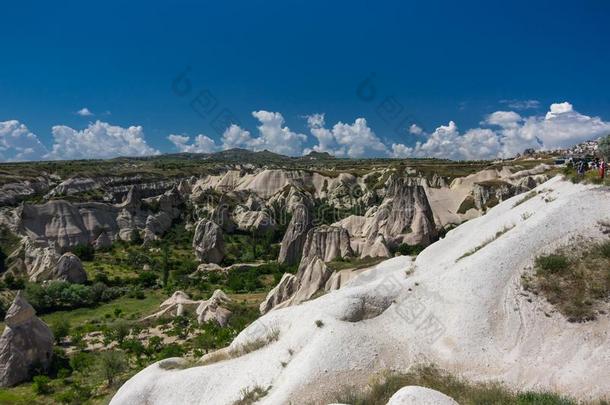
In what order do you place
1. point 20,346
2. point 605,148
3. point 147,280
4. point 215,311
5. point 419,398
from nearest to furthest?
point 419,398 → point 605,148 → point 20,346 → point 215,311 → point 147,280

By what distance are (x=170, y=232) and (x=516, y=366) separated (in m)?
62.2

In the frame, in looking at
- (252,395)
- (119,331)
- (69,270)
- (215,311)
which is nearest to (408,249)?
(215,311)

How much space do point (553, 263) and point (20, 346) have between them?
81.3 ft

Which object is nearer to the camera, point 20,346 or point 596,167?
point 596,167

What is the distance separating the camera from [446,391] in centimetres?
862

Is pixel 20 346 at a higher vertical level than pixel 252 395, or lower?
lower

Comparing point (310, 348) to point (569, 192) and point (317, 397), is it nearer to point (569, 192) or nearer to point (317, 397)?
point (317, 397)

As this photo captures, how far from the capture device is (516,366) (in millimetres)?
9227

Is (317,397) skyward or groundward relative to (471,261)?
groundward

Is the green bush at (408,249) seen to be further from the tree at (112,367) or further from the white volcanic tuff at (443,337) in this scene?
the white volcanic tuff at (443,337)

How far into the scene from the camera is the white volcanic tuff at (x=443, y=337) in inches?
364

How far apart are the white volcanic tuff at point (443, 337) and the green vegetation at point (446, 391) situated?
38 cm

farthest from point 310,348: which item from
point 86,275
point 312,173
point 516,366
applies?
point 312,173

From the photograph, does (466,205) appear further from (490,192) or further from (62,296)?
(62,296)
